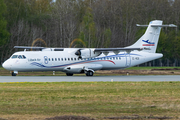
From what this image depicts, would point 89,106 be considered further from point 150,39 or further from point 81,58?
point 150,39

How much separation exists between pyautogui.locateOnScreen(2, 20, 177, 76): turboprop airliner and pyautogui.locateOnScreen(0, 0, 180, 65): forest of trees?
17818 millimetres

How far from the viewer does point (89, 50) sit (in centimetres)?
3362

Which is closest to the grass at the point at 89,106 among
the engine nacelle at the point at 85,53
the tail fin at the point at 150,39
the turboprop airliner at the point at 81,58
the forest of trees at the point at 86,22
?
the turboprop airliner at the point at 81,58

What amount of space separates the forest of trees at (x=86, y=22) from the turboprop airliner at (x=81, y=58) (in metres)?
17.8

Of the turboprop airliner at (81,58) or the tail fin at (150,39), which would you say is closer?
the turboprop airliner at (81,58)

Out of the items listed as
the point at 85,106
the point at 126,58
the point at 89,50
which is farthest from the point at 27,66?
the point at 85,106

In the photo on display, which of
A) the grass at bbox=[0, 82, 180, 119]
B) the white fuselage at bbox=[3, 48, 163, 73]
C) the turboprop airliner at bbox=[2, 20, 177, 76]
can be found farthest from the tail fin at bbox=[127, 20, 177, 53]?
the grass at bbox=[0, 82, 180, 119]

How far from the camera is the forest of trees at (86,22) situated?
58094 millimetres

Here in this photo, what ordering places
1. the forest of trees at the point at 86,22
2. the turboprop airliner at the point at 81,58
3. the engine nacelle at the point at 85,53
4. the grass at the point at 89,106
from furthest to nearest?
the forest of trees at the point at 86,22 < the engine nacelle at the point at 85,53 < the turboprop airliner at the point at 81,58 < the grass at the point at 89,106

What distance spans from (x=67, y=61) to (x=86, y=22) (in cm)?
2586

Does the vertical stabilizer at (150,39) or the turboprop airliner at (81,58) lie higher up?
the vertical stabilizer at (150,39)

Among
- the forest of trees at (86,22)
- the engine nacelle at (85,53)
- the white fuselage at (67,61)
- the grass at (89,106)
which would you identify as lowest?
the grass at (89,106)

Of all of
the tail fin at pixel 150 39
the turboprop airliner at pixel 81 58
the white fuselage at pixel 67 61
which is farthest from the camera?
the tail fin at pixel 150 39

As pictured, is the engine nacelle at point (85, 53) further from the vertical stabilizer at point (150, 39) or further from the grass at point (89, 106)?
the grass at point (89, 106)
